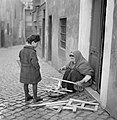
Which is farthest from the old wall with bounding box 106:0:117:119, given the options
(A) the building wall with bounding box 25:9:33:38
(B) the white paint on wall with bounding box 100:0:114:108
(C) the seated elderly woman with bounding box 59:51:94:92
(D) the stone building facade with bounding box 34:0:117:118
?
(A) the building wall with bounding box 25:9:33:38

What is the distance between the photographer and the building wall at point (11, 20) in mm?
25763

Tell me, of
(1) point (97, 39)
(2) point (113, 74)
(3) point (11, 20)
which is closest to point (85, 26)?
(1) point (97, 39)

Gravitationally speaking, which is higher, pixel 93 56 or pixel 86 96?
pixel 93 56

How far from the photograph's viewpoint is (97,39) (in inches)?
229

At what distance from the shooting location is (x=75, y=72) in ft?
19.2

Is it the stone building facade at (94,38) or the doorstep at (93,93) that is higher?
the stone building facade at (94,38)

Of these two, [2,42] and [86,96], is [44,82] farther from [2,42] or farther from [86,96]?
[2,42]

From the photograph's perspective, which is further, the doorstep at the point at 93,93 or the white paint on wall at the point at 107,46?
the doorstep at the point at 93,93

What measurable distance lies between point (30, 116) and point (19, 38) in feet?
98.1

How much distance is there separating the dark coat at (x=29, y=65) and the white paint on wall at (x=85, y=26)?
195cm

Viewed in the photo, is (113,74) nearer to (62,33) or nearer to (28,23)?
(62,33)

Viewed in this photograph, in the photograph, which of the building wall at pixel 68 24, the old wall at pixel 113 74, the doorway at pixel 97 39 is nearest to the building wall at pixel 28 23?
the building wall at pixel 68 24

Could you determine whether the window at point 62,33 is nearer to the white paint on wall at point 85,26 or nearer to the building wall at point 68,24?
the building wall at point 68,24

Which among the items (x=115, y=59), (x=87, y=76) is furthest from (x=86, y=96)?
(x=115, y=59)
